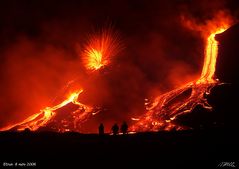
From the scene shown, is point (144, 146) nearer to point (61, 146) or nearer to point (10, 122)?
point (61, 146)

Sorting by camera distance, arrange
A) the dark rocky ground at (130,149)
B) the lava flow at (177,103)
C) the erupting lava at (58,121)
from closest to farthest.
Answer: the dark rocky ground at (130,149) → the lava flow at (177,103) → the erupting lava at (58,121)

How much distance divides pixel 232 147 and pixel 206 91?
12.4 m

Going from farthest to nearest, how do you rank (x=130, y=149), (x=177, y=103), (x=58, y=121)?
(x=58, y=121), (x=177, y=103), (x=130, y=149)

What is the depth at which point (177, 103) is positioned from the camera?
30.0 meters

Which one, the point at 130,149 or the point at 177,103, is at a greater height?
the point at 177,103

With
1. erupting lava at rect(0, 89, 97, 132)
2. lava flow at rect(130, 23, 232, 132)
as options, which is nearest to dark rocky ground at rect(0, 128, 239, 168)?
lava flow at rect(130, 23, 232, 132)

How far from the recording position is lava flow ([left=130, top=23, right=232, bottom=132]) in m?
27.1

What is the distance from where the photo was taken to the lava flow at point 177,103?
2708 cm

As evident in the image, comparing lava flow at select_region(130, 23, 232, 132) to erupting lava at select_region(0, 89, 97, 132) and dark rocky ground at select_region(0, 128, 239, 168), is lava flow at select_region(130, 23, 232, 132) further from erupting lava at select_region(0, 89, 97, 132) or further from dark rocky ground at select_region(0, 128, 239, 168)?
dark rocky ground at select_region(0, 128, 239, 168)

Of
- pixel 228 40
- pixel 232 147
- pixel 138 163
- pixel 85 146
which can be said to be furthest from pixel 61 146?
pixel 228 40

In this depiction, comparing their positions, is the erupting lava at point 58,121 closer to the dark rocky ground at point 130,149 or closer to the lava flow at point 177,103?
the lava flow at point 177,103

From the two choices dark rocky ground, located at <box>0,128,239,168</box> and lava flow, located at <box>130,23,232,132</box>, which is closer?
dark rocky ground, located at <box>0,128,239,168</box>

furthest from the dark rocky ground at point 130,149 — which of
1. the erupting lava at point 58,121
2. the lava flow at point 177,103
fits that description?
the erupting lava at point 58,121

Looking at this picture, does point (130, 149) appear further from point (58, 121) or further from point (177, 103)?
point (58, 121)
